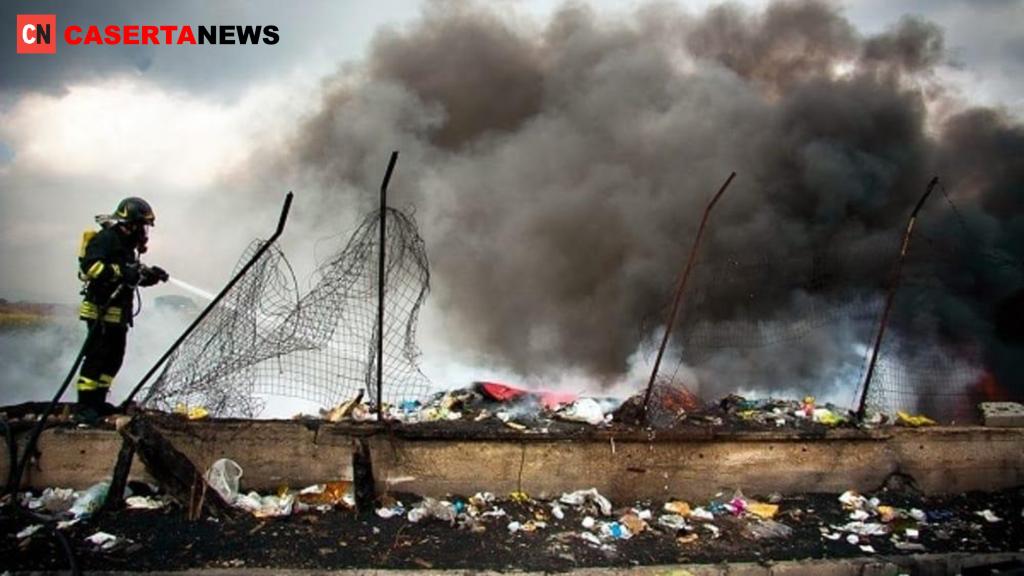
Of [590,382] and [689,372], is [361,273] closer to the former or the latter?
[689,372]

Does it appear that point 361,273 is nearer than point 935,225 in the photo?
Yes

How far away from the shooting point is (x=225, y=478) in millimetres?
4691

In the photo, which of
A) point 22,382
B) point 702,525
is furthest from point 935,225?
point 22,382

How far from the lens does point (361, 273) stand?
16.7 feet

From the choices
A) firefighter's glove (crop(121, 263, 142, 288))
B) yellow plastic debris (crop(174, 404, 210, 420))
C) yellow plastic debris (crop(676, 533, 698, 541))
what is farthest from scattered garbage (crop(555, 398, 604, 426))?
firefighter's glove (crop(121, 263, 142, 288))

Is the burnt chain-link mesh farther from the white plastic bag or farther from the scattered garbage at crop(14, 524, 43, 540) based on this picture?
the scattered garbage at crop(14, 524, 43, 540)

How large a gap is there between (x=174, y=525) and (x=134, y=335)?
24.2ft

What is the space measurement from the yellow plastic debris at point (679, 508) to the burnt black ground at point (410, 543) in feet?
0.56

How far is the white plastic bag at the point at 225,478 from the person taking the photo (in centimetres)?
462

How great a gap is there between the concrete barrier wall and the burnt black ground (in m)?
0.27

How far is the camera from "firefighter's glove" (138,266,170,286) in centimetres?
523

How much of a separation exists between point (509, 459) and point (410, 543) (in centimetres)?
106

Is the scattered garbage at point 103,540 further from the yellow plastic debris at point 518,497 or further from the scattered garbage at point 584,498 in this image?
the scattered garbage at point 584,498

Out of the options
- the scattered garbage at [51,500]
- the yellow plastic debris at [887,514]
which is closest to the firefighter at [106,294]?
the scattered garbage at [51,500]
